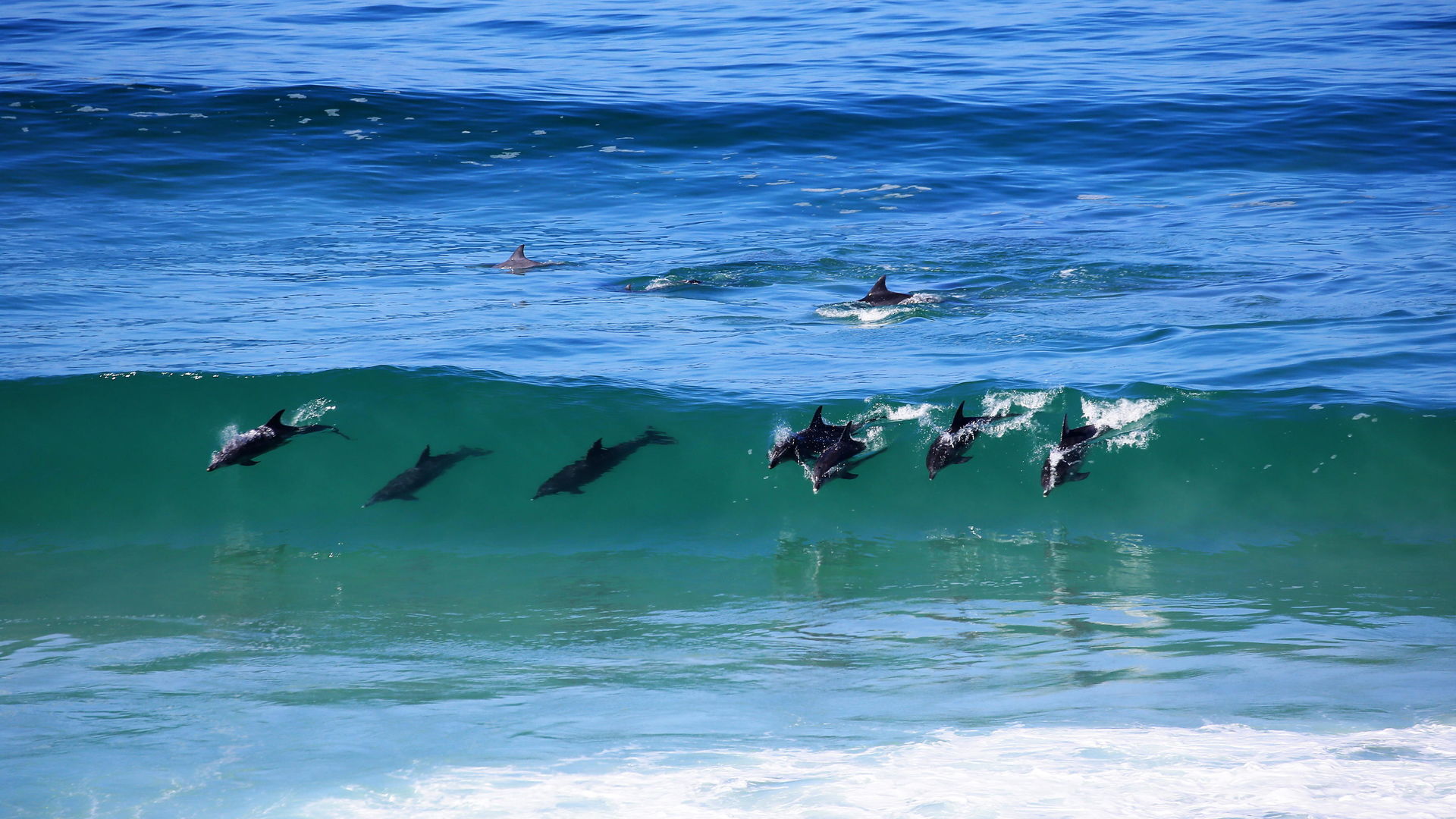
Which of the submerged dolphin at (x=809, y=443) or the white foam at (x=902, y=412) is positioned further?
the white foam at (x=902, y=412)

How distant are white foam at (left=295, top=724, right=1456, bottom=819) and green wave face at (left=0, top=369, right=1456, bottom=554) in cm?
328

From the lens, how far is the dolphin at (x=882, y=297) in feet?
37.1

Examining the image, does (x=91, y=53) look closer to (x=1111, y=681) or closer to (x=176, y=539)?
(x=176, y=539)

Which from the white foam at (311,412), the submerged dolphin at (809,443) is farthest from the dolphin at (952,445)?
the white foam at (311,412)

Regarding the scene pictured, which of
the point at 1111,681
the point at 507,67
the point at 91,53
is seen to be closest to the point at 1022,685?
the point at 1111,681

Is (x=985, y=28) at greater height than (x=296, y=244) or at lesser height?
greater

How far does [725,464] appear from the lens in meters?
9.09

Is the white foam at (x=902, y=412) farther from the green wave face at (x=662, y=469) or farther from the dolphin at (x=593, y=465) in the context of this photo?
the dolphin at (x=593, y=465)

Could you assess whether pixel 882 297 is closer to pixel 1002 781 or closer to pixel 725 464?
pixel 725 464

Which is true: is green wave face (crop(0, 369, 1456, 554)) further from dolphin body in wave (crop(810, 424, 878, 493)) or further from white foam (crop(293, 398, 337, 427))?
dolphin body in wave (crop(810, 424, 878, 493))

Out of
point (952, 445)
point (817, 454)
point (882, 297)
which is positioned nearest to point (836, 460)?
point (817, 454)

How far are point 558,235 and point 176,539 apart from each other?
8163mm

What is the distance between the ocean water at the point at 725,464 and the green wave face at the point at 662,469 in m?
0.04

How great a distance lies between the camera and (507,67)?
2527cm
